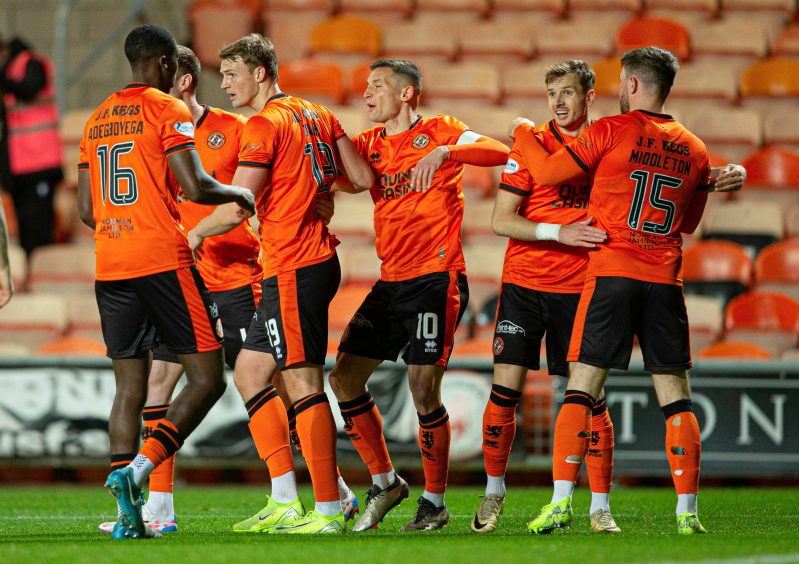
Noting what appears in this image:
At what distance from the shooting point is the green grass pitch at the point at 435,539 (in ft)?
14.8

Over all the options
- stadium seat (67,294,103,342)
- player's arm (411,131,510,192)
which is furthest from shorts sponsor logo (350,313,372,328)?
stadium seat (67,294,103,342)

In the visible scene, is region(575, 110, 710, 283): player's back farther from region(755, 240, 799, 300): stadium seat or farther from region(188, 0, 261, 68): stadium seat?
region(188, 0, 261, 68): stadium seat

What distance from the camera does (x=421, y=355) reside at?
5.88 m

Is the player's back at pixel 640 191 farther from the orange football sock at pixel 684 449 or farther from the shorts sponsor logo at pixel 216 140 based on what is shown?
the shorts sponsor logo at pixel 216 140

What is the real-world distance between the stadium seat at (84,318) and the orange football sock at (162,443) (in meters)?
5.40

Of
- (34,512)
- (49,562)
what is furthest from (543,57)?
(49,562)

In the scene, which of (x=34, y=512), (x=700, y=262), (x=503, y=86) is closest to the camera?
(x=34, y=512)

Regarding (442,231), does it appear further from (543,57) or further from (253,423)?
(543,57)

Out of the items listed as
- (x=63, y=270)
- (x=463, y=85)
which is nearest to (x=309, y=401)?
(x=63, y=270)

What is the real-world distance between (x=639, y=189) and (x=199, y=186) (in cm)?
205

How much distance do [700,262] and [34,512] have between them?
6.11 meters

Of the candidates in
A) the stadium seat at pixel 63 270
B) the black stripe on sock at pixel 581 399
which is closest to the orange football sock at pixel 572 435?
the black stripe on sock at pixel 581 399

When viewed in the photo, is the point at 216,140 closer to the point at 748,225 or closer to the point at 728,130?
the point at 748,225

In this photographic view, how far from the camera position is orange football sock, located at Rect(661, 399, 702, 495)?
5441 millimetres
